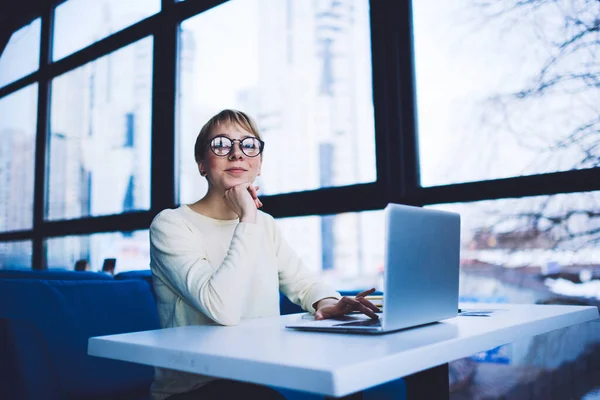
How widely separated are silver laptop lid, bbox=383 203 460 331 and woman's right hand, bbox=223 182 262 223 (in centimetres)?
53

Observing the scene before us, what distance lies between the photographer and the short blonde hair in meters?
1.67

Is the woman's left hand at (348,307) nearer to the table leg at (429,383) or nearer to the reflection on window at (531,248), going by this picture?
the table leg at (429,383)

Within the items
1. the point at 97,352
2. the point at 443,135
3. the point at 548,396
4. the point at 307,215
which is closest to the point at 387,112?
the point at 443,135

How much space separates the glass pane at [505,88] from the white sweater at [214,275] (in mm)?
1024

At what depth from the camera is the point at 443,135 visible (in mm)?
2465

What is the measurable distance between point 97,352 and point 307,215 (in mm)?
1846

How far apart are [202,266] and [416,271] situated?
57 cm

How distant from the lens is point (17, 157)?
5.40m

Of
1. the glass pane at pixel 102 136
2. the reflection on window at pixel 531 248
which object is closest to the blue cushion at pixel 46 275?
the reflection on window at pixel 531 248

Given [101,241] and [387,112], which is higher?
[387,112]

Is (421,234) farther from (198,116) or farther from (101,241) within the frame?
(101,241)

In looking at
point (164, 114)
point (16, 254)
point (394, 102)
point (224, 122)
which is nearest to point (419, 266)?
point (224, 122)

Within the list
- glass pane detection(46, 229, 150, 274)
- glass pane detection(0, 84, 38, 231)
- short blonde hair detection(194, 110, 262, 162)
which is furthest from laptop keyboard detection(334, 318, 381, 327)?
glass pane detection(0, 84, 38, 231)

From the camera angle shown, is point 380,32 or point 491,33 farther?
point 380,32
